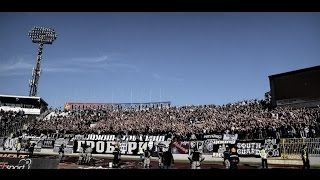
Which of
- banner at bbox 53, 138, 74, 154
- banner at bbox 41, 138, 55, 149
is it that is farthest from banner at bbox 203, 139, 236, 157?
banner at bbox 41, 138, 55, 149

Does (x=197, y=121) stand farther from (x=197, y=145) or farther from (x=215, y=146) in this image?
(x=215, y=146)

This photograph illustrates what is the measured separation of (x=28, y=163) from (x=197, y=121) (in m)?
25.1

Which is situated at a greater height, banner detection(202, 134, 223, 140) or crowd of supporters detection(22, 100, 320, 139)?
crowd of supporters detection(22, 100, 320, 139)

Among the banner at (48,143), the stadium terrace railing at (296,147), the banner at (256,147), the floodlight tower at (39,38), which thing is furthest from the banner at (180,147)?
the floodlight tower at (39,38)

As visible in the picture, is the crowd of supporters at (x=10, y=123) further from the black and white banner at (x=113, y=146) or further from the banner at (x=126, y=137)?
the black and white banner at (x=113, y=146)

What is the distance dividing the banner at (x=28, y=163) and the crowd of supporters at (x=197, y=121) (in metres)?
16.3

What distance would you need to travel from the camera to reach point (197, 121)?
36344 mm

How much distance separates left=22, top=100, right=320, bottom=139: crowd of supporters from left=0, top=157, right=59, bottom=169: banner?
53.5 feet

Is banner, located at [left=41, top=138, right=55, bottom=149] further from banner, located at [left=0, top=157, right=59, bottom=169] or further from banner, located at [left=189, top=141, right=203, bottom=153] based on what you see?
banner, located at [left=0, top=157, right=59, bottom=169]

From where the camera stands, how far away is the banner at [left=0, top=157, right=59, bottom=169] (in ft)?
42.0
